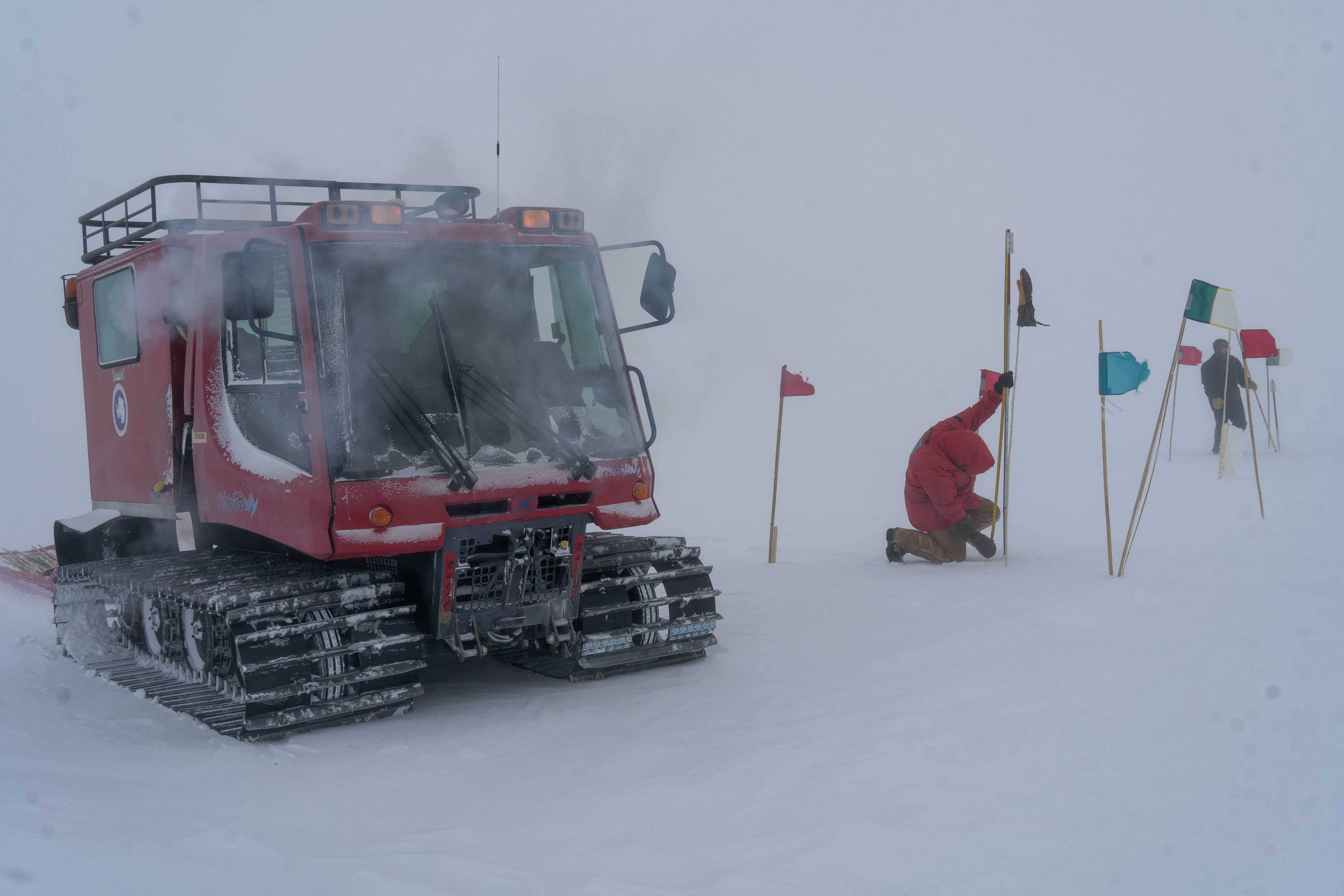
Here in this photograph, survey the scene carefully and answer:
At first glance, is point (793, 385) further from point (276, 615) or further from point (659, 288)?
point (276, 615)

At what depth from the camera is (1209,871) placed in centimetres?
325

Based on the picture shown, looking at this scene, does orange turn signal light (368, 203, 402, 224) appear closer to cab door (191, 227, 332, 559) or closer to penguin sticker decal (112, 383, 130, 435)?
cab door (191, 227, 332, 559)

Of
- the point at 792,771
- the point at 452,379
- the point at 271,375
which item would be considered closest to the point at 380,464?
the point at 452,379

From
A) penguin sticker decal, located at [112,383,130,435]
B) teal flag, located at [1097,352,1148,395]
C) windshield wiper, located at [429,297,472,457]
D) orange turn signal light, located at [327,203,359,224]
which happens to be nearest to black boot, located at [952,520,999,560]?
teal flag, located at [1097,352,1148,395]

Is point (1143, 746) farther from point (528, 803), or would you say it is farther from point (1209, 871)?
point (528, 803)

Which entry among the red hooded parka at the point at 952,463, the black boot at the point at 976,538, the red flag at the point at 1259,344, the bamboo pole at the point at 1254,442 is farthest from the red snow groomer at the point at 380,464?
the red flag at the point at 1259,344

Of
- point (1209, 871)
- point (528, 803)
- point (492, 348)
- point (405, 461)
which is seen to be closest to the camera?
point (1209, 871)

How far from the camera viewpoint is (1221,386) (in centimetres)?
1541

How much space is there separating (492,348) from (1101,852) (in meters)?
3.68

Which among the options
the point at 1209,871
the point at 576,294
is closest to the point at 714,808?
the point at 1209,871

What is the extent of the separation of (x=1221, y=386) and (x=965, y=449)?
863 centimetres

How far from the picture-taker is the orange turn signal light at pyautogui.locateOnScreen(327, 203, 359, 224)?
17.4ft

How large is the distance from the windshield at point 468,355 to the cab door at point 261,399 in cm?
13

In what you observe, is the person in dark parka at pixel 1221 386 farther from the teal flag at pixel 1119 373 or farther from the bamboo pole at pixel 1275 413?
the teal flag at pixel 1119 373
